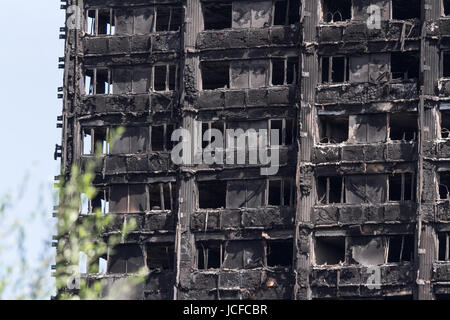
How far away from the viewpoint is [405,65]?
86.9 metres

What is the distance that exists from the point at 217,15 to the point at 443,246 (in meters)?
19.2

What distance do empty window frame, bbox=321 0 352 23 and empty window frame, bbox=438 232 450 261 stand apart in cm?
1409

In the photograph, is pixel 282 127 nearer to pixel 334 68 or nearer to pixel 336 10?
pixel 334 68

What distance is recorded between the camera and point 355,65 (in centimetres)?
8606

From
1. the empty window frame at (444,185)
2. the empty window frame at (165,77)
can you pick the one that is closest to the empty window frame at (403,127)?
the empty window frame at (444,185)

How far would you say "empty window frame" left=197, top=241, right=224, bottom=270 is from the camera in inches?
3366

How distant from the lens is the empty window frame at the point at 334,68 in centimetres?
8625

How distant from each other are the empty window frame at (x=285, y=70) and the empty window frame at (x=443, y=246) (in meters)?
12.1

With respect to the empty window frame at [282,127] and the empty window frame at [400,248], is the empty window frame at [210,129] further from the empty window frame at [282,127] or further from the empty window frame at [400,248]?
the empty window frame at [400,248]

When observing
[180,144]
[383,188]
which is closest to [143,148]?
[180,144]

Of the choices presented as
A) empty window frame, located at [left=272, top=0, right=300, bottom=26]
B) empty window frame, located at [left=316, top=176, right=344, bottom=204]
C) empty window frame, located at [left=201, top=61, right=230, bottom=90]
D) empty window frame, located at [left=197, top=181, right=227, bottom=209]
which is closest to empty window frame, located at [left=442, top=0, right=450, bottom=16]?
empty window frame, located at [left=272, top=0, right=300, bottom=26]

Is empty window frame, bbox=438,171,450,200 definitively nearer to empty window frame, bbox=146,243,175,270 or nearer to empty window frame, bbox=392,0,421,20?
A: empty window frame, bbox=392,0,421,20

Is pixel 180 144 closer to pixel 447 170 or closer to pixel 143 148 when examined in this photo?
pixel 143 148

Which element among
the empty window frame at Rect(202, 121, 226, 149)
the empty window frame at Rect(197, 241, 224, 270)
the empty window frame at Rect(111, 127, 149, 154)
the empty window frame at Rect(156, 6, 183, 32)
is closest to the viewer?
the empty window frame at Rect(197, 241, 224, 270)
